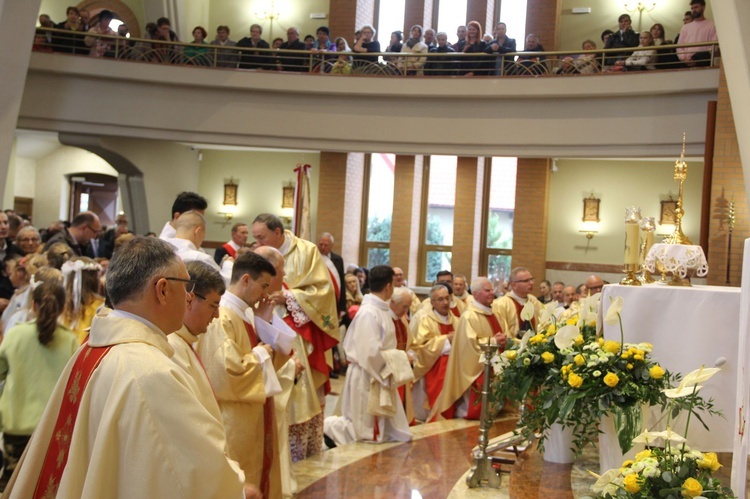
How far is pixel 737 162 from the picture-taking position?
1030cm

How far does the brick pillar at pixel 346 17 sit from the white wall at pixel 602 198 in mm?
4895

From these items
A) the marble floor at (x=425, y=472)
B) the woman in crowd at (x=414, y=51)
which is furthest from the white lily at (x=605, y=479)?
the woman in crowd at (x=414, y=51)

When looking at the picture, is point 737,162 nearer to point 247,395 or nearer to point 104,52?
point 247,395

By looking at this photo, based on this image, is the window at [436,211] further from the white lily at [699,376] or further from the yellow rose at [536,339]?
the white lily at [699,376]

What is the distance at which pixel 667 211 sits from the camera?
51.8ft

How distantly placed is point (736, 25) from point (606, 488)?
7229mm

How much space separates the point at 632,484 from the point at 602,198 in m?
14.3

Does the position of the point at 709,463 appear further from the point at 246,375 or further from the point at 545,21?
the point at 545,21

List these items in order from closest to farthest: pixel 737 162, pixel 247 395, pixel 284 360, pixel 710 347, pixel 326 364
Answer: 1. pixel 710 347
2. pixel 247 395
3. pixel 284 360
4. pixel 326 364
5. pixel 737 162

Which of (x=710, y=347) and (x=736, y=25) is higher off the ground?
(x=736, y=25)

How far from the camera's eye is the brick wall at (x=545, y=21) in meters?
16.1

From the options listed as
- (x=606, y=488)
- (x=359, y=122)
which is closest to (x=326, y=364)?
(x=606, y=488)

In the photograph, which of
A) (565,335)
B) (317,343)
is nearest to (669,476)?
(565,335)

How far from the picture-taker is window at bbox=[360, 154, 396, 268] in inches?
692
